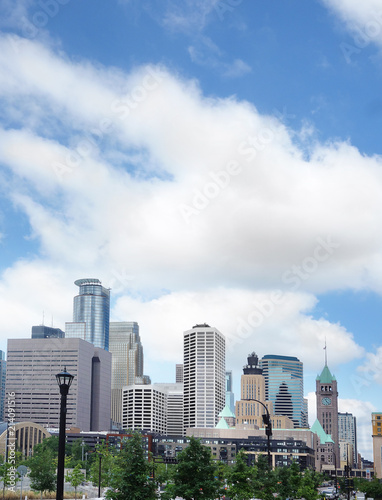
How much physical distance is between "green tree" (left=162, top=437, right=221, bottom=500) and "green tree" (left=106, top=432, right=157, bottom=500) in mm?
3038

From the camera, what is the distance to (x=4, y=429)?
165 m

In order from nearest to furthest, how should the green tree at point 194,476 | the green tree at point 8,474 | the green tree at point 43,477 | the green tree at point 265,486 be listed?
the green tree at point 194,476 < the green tree at point 265,486 < the green tree at point 8,474 < the green tree at point 43,477

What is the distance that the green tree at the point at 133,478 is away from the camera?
1652 inches

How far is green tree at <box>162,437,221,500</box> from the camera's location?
45.5m

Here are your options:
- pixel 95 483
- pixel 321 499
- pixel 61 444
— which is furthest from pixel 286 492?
pixel 61 444

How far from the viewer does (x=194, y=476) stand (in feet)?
152

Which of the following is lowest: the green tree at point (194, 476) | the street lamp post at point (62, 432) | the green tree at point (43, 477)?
the green tree at point (43, 477)

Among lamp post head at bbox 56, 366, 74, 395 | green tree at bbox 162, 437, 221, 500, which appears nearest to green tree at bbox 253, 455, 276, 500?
green tree at bbox 162, 437, 221, 500

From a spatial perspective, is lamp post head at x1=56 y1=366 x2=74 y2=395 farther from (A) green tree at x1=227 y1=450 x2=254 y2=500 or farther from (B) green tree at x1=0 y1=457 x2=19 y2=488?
(B) green tree at x1=0 y1=457 x2=19 y2=488

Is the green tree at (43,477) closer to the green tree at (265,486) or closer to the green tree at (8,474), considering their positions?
the green tree at (8,474)

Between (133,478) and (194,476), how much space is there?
19.6ft

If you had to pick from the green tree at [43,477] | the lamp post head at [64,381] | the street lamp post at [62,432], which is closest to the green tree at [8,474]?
the green tree at [43,477]

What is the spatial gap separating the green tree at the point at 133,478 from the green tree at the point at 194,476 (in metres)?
3.04

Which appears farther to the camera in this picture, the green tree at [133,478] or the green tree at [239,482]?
the green tree at [239,482]
